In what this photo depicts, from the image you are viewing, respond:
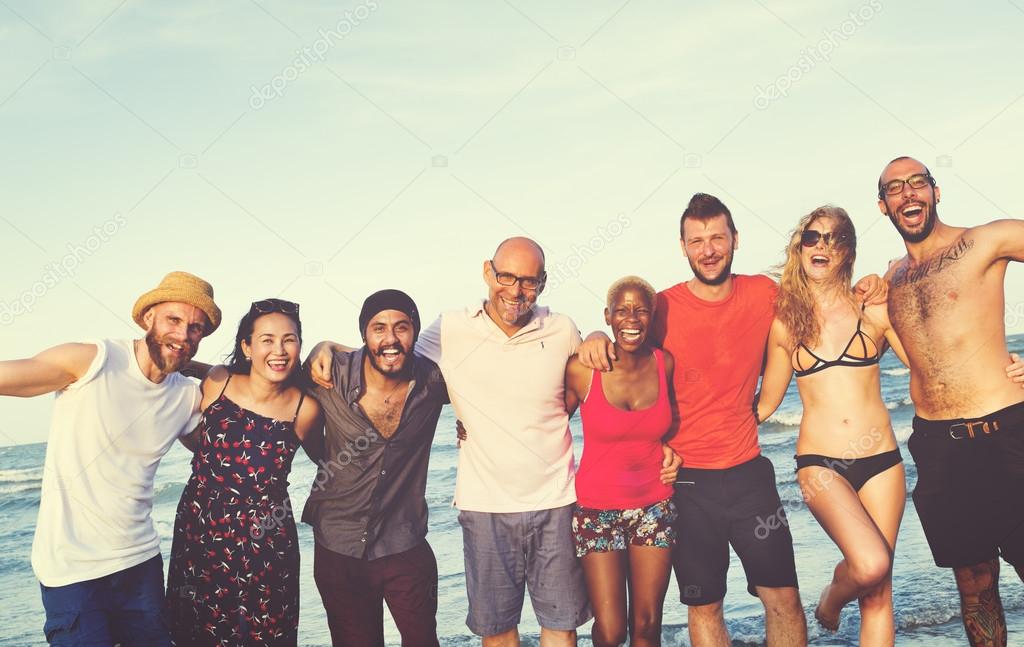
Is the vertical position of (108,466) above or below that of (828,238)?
below

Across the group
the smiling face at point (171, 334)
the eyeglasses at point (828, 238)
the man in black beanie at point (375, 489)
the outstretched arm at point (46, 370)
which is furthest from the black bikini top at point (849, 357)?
the outstretched arm at point (46, 370)

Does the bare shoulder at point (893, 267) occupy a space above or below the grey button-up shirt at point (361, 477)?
above

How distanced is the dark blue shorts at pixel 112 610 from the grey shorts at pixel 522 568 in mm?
1873

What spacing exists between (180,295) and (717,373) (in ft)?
11.0

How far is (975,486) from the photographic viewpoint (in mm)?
5211

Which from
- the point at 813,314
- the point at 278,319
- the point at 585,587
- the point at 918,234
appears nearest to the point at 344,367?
the point at 278,319

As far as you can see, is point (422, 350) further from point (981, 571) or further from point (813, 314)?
point (981, 571)

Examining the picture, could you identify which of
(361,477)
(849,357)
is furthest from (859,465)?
(361,477)

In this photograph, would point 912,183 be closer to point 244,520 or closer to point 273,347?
point 273,347

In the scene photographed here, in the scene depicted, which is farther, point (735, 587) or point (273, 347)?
point (735, 587)

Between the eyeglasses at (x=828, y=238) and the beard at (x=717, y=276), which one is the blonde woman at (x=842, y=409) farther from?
the beard at (x=717, y=276)

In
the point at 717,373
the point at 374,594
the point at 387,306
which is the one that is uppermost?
the point at 387,306

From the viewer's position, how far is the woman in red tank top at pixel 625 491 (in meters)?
5.10

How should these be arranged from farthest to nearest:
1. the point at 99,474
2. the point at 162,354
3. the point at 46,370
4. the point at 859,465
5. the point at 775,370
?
the point at 775,370 → the point at 859,465 → the point at 162,354 → the point at 99,474 → the point at 46,370
